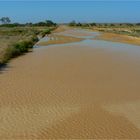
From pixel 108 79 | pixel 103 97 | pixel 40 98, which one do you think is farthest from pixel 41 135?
pixel 108 79

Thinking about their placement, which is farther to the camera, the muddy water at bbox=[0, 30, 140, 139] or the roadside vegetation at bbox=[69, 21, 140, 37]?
the roadside vegetation at bbox=[69, 21, 140, 37]

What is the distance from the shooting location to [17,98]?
1078 cm

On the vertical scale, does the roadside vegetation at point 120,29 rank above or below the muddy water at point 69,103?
below

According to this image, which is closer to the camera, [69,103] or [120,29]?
[69,103]

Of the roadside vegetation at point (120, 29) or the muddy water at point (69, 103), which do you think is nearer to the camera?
the muddy water at point (69, 103)

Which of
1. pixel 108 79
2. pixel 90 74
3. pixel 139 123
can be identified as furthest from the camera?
pixel 90 74

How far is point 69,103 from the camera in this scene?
33.7ft

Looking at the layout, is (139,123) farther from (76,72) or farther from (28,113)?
(76,72)

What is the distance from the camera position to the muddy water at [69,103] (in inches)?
309

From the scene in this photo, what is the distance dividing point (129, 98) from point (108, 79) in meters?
3.23

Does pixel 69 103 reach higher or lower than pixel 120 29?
higher

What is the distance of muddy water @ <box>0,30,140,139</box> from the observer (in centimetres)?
784

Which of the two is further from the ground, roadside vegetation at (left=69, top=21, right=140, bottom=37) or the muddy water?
the muddy water

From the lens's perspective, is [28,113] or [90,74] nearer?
[28,113]
